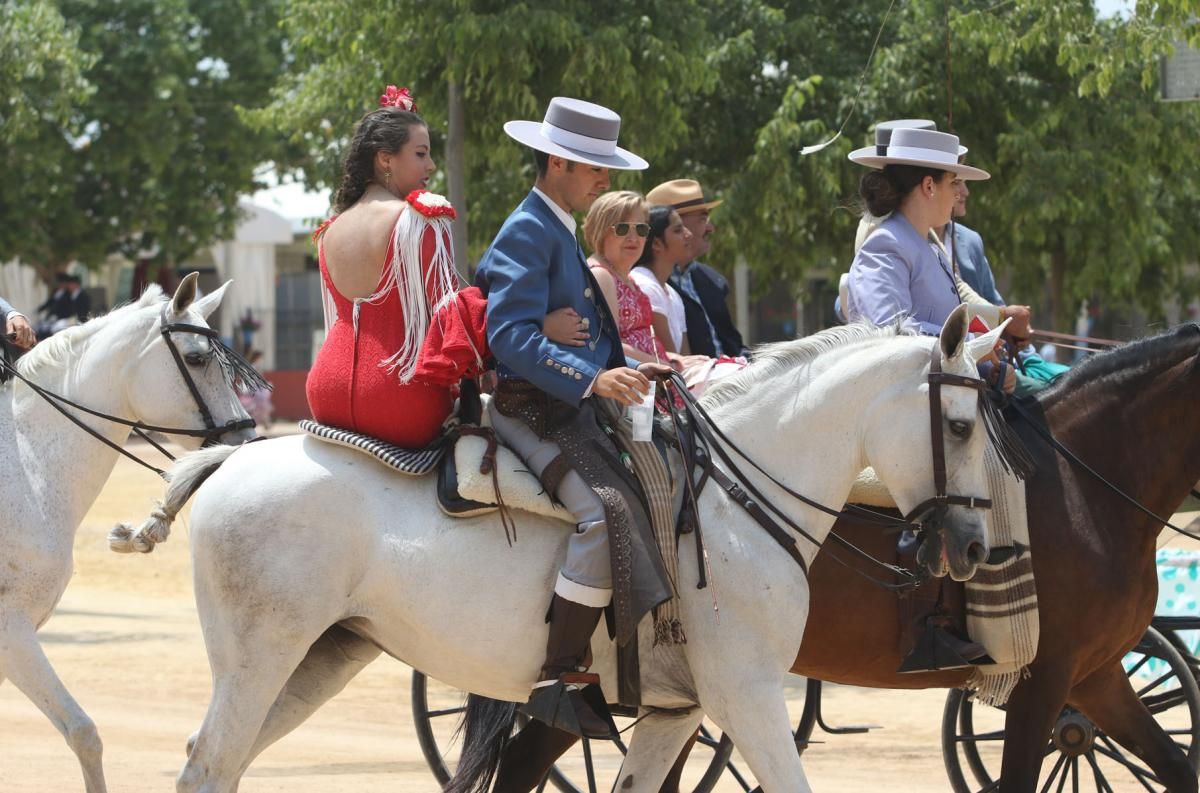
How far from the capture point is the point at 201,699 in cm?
1019

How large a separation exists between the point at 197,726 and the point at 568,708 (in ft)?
17.0

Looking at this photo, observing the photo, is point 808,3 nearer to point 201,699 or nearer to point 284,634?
point 201,699

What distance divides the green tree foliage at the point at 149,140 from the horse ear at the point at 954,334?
2852 cm

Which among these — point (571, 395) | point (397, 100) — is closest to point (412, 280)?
point (571, 395)

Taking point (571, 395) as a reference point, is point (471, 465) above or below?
below

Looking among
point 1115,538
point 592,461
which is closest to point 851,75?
point 1115,538

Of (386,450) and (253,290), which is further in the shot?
(253,290)

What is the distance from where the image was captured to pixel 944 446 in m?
4.91

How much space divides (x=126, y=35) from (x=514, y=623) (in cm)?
3136

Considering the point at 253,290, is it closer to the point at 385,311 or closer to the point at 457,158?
the point at 457,158

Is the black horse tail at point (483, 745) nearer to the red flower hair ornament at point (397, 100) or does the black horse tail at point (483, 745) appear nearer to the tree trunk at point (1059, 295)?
the red flower hair ornament at point (397, 100)

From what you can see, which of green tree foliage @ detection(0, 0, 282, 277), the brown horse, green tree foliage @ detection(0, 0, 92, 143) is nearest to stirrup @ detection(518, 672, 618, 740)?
the brown horse

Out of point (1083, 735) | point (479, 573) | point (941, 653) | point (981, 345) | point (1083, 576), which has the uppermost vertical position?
point (981, 345)

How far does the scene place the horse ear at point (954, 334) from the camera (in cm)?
486
